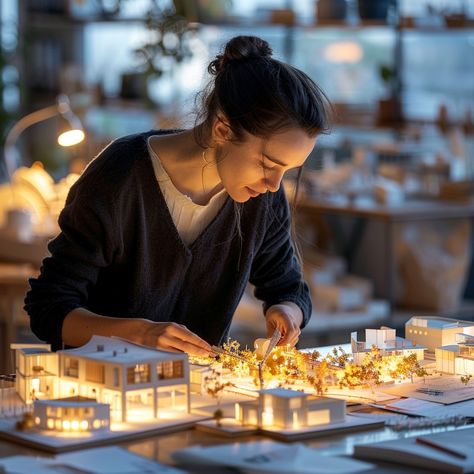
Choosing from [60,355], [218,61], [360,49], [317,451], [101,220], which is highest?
[360,49]

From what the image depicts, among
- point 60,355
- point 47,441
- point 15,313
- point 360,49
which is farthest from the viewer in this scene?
point 360,49

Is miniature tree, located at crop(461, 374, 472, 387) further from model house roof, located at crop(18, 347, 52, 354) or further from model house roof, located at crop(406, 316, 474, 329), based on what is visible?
model house roof, located at crop(18, 347, 52, 354)

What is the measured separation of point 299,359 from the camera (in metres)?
2.27

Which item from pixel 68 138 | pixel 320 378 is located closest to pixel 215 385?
pixel 320 378

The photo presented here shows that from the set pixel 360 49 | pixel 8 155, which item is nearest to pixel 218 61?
pixel 8 155

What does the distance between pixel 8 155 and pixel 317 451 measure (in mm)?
3649

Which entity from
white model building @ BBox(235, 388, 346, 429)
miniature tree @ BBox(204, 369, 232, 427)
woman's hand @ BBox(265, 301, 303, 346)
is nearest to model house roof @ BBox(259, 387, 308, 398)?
white model building @ BBox(235, 388, 346, 429)

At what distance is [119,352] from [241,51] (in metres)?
0.69

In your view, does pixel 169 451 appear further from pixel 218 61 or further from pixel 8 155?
pixel 8 155

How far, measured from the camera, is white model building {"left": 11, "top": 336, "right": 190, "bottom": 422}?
1.91 meters

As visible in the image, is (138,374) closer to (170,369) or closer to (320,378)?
(170,369)

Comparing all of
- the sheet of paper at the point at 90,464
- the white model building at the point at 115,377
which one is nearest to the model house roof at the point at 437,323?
the white model building at the point at 115,377

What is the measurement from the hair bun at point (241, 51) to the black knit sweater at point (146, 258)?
0.76 feet

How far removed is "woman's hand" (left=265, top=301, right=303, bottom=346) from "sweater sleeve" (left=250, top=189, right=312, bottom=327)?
0.24 ft
